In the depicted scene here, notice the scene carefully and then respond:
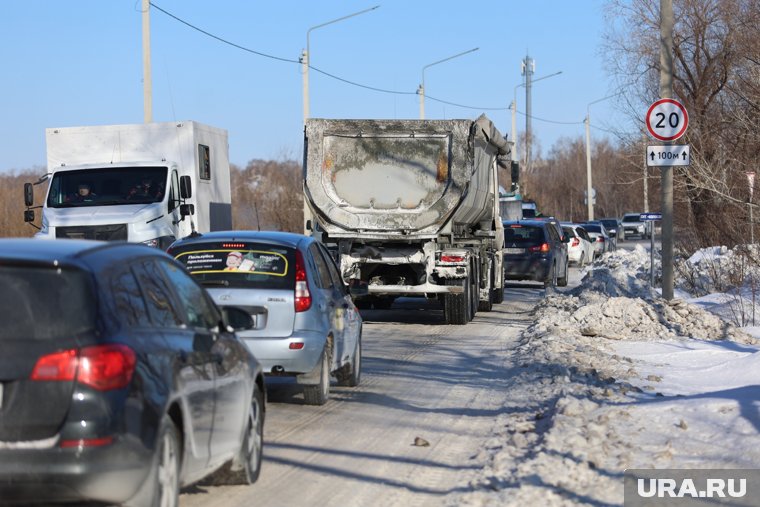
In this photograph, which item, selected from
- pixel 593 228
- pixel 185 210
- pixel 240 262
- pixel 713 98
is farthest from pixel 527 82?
pixel 240 262

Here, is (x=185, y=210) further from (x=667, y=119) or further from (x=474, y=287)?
(x=667, y=119)

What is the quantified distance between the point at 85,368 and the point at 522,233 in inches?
959

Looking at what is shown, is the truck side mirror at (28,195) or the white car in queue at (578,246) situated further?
the white car in queue at (578,246)

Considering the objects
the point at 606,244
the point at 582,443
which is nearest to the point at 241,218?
the point at 606,244

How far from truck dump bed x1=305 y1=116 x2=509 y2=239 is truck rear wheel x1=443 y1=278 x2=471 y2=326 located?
53.5 inches

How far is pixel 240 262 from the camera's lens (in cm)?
1061

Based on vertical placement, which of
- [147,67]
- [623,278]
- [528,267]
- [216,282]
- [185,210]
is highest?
[147,67]

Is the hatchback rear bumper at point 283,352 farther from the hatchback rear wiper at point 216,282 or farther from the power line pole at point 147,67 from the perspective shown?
the power line pole at point 147,67

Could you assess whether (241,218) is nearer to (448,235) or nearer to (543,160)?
(448,235)

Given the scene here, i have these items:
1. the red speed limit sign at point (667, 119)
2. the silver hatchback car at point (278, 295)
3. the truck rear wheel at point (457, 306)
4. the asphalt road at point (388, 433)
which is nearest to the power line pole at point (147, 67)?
the truck rear wheel at point (457, 306)

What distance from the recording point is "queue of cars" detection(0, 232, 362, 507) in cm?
516

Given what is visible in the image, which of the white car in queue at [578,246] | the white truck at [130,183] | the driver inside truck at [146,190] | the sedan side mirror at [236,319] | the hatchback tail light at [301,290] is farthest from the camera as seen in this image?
the white car in queue at [578,246]

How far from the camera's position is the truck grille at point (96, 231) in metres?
20.1

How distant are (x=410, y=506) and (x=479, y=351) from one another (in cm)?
915
